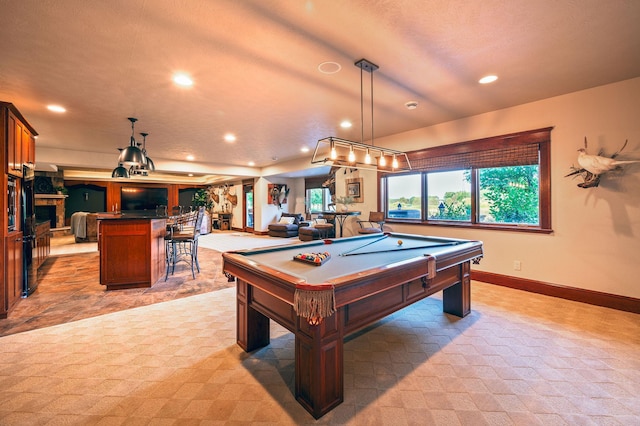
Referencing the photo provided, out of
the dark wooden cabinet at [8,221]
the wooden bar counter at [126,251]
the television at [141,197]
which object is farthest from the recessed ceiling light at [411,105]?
the television at [141,197]

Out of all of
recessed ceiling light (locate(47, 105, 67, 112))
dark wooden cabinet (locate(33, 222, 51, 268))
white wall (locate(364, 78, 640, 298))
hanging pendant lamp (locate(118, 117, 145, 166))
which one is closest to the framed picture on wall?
white wall (locate(364, 78, 640, 298))

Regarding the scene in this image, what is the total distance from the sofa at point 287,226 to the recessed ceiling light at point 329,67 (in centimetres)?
653

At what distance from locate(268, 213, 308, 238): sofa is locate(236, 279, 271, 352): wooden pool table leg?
6668mm

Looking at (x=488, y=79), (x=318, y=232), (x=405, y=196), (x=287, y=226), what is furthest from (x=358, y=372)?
(x=287, y=226)

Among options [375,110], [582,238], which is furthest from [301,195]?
[582,238]

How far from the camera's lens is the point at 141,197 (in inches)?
491

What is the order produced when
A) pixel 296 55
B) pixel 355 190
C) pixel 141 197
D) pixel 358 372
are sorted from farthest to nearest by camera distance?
pixel 141 197, pixel 355 190, pixel 296 55, pixel 358 372

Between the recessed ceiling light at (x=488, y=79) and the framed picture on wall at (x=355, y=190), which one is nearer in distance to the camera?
the recessed ceiling light at (x=488, y=79)

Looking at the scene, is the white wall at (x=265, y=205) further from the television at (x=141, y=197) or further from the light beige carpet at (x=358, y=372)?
the light beige carpet at (x=358, y=372)

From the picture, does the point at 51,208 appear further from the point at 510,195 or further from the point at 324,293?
the point at 510,195

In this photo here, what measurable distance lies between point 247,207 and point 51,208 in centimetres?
669

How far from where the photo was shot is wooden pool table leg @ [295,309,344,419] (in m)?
1.56

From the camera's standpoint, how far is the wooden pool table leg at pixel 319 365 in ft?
5.12

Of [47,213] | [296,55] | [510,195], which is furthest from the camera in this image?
[47,213]
